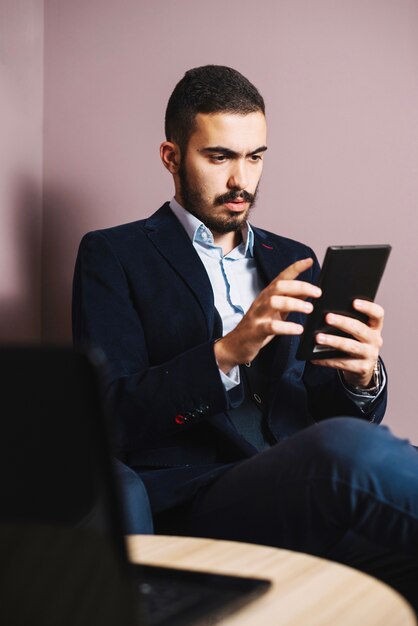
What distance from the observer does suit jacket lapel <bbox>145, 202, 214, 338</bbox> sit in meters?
1.82

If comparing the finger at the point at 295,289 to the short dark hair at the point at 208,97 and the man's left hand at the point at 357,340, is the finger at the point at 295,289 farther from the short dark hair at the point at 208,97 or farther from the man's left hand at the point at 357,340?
the short dark hair at the point at 208,97

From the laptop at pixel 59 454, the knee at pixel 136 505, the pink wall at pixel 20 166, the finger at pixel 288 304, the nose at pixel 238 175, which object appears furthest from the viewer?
the pink wall at pixel 20 166

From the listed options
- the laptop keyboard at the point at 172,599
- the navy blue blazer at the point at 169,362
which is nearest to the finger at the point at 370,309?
the navy blue blazer at the point at 169,362

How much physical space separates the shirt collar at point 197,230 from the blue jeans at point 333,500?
73 centimetres

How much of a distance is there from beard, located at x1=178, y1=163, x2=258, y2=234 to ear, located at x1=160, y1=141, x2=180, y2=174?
7 cm

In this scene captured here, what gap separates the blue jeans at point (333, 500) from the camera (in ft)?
3.71

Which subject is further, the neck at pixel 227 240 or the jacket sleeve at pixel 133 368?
the neck at pixel 227 240

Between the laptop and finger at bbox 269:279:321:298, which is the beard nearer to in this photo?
finger at bbox 269:279:321:298

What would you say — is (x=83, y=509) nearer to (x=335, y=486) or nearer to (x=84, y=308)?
(x=335, y=486)

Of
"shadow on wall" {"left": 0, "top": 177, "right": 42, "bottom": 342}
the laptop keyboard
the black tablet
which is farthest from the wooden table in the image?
"shadow on wall" {"left": 0, "top": 177, "right": 42, "bottom": 342}

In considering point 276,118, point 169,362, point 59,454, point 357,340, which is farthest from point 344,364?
point 59,454

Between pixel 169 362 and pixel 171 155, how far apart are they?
672 mm

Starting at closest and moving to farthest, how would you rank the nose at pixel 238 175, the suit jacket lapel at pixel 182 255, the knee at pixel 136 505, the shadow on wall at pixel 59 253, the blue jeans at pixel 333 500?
the blue jeans at pixel 333 500, the knee at pixel 136 505, the suit jacket lapel at pixel 182 255, the nose at pixel 238 175, the shadow on wall at pixel 59 253

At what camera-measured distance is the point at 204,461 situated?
5.61ft
